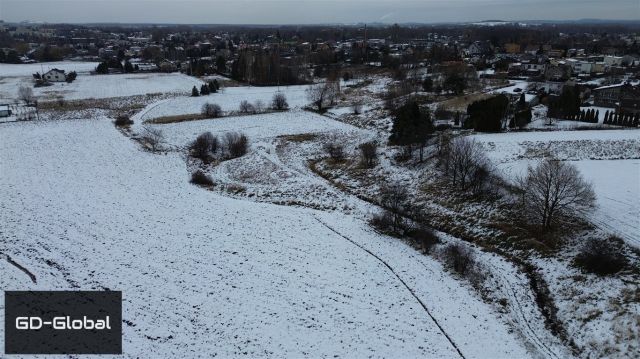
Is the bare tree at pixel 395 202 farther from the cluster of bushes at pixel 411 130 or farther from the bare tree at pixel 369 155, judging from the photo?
the cluster of bushes at pixel 411 130

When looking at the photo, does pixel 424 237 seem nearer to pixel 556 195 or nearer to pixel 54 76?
pixel 556 195

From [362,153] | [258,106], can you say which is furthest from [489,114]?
[258,106]

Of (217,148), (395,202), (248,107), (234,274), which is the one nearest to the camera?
(234,274)

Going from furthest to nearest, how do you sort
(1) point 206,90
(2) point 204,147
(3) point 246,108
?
1. (1) point 206,90
2. (3) point 246,108
3. (2) point 204,147

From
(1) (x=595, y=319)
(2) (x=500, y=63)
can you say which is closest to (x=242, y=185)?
(1) (x=595, y=319)

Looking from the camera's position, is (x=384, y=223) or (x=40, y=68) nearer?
(x=384, y=223)

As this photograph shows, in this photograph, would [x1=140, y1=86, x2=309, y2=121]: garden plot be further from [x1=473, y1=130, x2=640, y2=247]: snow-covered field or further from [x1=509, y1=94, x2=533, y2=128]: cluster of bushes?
[x1=473, y1=130, x2=640, y2=247]: snow-covered field

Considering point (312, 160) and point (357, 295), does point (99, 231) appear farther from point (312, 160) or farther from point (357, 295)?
point (312, 160)
